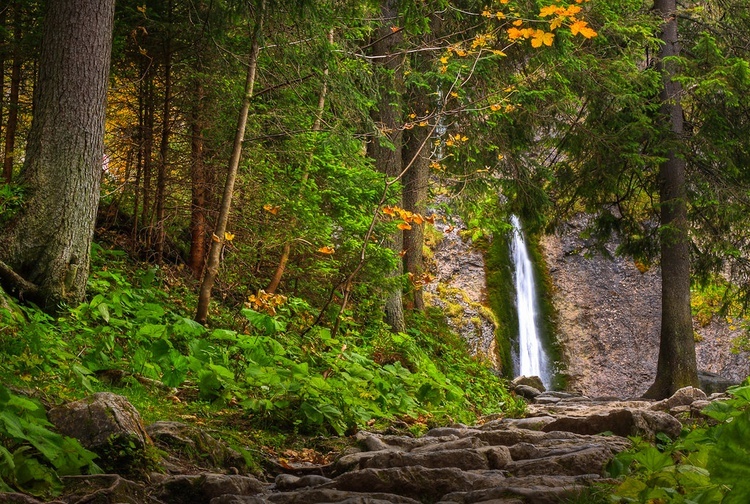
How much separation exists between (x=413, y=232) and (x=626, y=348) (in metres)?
10.6

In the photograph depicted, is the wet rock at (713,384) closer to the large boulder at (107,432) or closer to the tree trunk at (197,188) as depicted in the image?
the tree trunk at (197,188)

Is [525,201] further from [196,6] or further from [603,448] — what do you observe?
[603,448]

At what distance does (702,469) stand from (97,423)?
2.78m

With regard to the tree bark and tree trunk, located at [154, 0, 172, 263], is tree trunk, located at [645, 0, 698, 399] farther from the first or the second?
tree trunk, located at [154, 0, 172, 263]

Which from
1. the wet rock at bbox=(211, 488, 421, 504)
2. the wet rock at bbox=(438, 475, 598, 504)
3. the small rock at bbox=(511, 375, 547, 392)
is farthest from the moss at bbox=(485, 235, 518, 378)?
the wet rock at bbox=(211, 488, 421, 504)

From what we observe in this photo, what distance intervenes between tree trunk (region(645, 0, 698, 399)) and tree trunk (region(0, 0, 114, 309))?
934 cm

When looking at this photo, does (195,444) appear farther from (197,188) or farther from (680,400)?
(680,400)

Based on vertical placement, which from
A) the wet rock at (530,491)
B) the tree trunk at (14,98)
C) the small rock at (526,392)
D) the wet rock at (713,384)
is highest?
the tree trunk at (14,98)

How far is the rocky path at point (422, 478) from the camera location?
3.18 metres

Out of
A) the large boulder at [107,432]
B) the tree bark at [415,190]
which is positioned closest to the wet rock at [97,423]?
the large boulder at [107,432]

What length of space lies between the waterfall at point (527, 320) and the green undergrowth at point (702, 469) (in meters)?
15.4

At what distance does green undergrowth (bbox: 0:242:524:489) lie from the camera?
194 inches

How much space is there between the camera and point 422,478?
11.8 ft

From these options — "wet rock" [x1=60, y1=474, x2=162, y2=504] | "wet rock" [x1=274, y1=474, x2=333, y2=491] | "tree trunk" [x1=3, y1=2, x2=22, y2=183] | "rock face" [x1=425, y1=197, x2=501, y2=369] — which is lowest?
"wet rock" [x1=274, y1=474, x2=333, y2=491]
